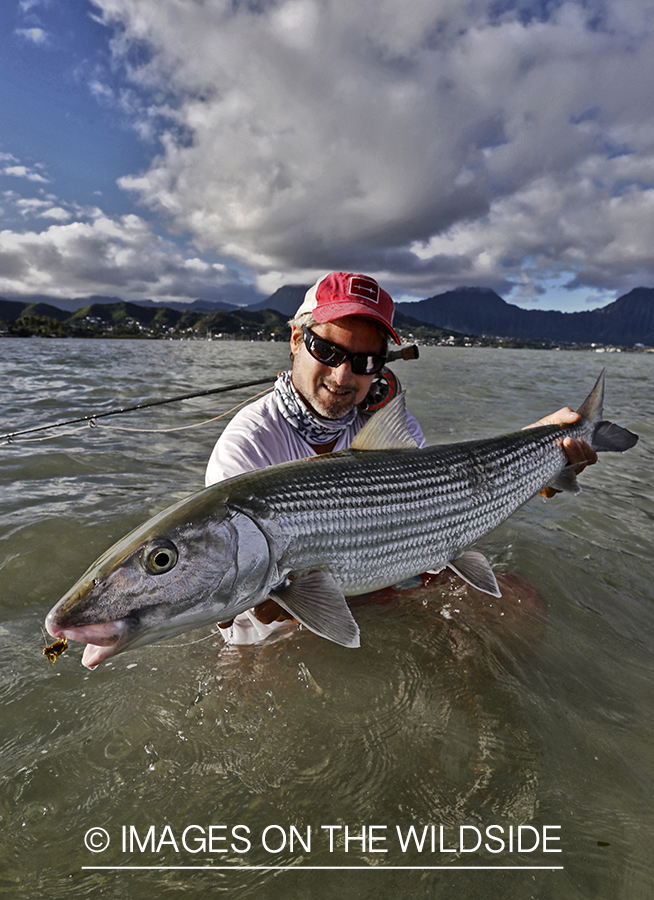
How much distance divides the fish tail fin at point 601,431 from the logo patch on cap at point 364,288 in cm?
251

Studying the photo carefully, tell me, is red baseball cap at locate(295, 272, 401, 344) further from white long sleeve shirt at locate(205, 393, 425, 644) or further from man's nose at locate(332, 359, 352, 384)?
white long sleeve shirt at locate(205, 393, 425, 644)

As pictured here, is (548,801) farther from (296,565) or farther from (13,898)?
(13,898)

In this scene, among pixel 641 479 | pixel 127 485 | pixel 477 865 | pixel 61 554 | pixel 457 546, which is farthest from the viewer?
pixel 641 479

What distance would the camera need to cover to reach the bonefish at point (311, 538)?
2107mm

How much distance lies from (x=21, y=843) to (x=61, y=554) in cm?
394

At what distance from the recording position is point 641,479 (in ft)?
32.2

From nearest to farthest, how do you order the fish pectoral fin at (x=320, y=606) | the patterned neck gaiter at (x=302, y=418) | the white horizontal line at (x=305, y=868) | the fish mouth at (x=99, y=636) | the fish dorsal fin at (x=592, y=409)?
1. the fish mouth at (x=99, y=636)
2. the white horizontal line at (x=305, y=868)
3. the fish pectoral fin at (x=320, y=606)
4. the patterned neck gaiter at (x=302, y=418)
5. the fish dorsal fin at (x=592, y=409)

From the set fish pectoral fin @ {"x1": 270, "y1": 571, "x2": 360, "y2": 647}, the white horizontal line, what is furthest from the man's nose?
the white horizontal line

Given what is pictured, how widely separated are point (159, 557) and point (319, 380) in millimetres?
2383

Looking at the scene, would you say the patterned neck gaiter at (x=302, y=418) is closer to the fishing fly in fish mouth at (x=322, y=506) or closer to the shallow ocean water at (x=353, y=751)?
the fishing fly in fish mouth at (x=322, y=506)

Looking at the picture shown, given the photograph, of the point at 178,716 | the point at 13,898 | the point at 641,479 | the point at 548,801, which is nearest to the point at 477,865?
the point at 548,801

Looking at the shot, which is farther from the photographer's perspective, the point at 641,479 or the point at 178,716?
the point at 641,479

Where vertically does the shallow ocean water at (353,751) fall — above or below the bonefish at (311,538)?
below

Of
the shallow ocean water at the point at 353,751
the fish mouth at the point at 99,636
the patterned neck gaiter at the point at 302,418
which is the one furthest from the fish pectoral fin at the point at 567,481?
the fish mouth at the point at 99,636
